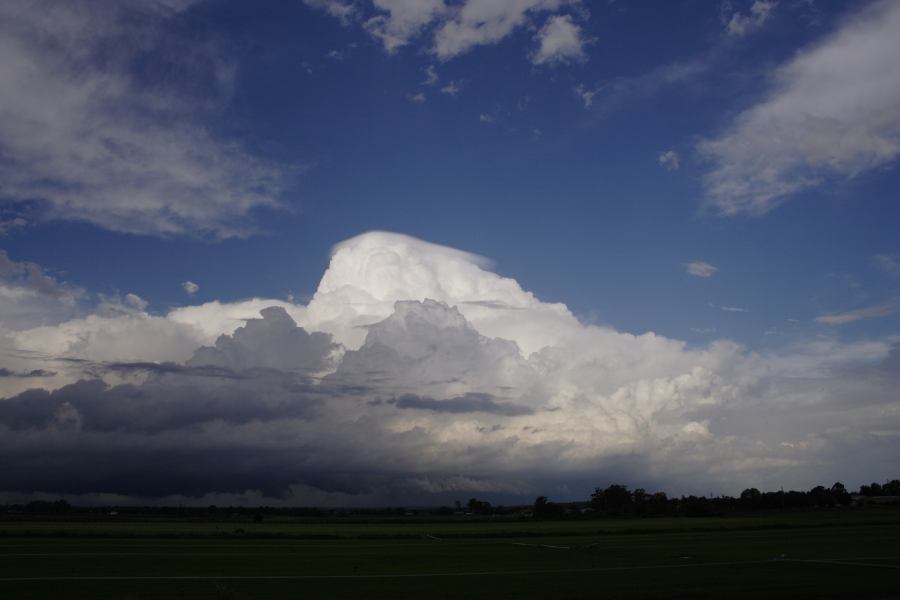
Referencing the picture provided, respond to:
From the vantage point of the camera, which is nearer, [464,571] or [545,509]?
[464,571]

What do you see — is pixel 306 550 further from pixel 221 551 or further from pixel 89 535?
pixel 89 535

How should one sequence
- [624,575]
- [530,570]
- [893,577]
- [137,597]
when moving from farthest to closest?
[530,570]
[624,575]
[893,577]
[137,597]

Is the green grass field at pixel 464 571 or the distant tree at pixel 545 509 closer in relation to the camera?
the green grass field at pixel 464 571

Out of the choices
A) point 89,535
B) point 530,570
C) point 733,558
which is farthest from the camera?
point 89,535

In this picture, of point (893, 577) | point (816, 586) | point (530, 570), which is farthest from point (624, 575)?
point (893, 577)

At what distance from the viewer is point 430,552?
5572 centimetres

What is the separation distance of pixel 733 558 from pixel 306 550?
32.7m

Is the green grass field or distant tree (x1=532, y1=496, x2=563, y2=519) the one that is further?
distant tree (x1=532, y1=496, x2=563, y2=519)

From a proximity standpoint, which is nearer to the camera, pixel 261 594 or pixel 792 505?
pixel 261 594

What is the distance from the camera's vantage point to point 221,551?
56469 mm

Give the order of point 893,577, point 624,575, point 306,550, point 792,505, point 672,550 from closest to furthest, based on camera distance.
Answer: point 893,577
point 624,575
point 672,550
point 306,550
point 792,505

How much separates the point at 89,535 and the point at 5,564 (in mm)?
40087

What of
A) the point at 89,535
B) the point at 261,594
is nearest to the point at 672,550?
the point at 261,594

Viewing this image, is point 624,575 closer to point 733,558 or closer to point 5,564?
point 733,558
